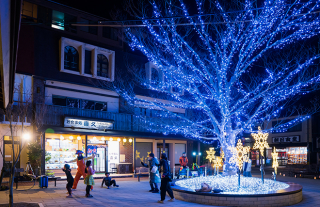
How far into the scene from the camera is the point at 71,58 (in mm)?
19688

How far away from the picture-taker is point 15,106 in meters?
15.8

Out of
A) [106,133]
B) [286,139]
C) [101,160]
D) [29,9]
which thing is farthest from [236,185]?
[286,139]

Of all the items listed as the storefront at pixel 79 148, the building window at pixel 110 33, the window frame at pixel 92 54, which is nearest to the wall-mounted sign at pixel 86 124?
the storefront at pixel 79 148

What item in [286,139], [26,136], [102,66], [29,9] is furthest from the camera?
[286,139]

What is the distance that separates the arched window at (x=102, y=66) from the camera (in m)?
21.2

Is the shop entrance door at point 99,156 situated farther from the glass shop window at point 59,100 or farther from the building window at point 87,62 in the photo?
the building window at point 87,62

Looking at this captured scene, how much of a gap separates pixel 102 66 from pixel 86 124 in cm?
509

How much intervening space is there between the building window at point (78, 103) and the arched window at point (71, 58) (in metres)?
2.23

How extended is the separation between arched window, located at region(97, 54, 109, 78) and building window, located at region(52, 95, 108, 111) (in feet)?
7.42

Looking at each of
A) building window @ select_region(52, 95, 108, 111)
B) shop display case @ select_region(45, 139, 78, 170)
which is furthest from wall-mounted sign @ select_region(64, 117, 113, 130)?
shop display case @ select_region(45, 139, 78, 170)

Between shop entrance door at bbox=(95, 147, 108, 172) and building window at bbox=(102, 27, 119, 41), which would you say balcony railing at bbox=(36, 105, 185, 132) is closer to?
shop entrance door at bbox=(95, 147, 108, 172)

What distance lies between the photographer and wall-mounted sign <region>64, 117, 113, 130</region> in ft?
58.7

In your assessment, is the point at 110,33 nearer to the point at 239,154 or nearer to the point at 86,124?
the point at 86,124

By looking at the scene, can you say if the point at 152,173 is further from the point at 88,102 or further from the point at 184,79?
the point at 88,102
